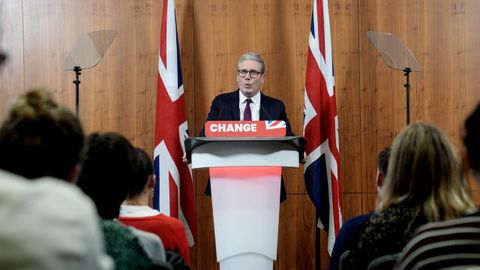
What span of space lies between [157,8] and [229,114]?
1.41 m

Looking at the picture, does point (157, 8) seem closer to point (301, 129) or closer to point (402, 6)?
point (301, 129)

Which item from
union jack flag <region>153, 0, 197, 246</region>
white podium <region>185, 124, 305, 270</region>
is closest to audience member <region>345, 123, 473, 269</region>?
white podium <region>185, 124, 305, 270</region>

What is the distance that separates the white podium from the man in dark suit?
112 cm

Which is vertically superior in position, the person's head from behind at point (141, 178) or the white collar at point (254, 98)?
the white collar at point (254, 98)

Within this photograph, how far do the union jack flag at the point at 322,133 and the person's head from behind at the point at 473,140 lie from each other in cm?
363

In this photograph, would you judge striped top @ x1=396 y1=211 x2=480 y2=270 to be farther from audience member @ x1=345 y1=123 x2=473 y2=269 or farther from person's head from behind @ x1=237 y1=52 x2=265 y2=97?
person's head from behind @ x1=237 y1=52 x2=265 y2=97

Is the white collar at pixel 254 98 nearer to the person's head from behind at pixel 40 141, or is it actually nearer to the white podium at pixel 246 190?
the white podium at pixel 246 190

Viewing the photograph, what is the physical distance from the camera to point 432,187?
2.14m

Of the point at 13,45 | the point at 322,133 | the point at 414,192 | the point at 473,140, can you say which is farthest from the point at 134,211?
the point at 13,45

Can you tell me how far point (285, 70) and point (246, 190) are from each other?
2176mm

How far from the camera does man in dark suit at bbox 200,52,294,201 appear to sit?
5.30 meters

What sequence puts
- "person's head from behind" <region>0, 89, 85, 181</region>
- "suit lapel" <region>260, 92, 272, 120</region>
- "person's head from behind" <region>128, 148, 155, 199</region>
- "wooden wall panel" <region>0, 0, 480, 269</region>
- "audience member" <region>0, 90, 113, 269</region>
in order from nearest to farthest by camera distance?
"audience member" <region>0, 90, 113, 269</region>
"person's head from behind" <region>0, 89, 85, 181</region>
"person's head from behind" <region>128, 148, 155, 199</region>
"suit lapel" <region>260, 92, 272, 120</region>
"wooden wall panel" <region>0, 0, 480, 269</region>

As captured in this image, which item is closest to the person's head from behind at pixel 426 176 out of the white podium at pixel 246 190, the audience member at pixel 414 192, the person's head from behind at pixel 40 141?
the audience member at pixel 414 192

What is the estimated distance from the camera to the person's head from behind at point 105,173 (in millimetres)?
2148
